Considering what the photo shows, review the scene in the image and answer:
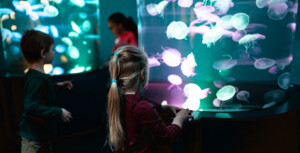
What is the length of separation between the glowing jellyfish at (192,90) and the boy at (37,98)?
72 centimetres

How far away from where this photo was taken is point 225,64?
4.67 feet

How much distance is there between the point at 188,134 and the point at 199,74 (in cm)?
37

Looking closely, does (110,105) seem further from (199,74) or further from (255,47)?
(255,47)

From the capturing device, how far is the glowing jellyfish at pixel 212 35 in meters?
1.35

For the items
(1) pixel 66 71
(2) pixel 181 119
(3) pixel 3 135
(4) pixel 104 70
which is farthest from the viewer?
(4) pixel 104 70

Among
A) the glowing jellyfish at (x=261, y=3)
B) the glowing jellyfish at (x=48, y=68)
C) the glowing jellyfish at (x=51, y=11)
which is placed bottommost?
the glowing jellyfish at (x=48, y=68)

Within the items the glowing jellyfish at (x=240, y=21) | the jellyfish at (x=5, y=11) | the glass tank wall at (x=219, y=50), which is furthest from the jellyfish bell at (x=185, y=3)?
the jellyfish at (x=5, y=11)

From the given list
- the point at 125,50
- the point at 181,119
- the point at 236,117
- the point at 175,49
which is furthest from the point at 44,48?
the point at 236,117

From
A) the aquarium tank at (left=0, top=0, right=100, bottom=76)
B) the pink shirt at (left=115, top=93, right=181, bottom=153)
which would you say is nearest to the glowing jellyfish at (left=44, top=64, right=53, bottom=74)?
the aquarium tank at (left=0, top=0, right=100, bottom=76)

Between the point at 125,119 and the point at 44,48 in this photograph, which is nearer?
the point at 125,119

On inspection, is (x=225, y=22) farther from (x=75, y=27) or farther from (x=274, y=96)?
(x=75, y=27)

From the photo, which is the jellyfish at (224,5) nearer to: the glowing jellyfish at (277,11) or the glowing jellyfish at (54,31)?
the glowing jellyfish at (277,11)

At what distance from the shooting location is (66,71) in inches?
104

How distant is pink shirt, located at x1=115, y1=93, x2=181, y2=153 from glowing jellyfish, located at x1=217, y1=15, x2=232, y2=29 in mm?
648
